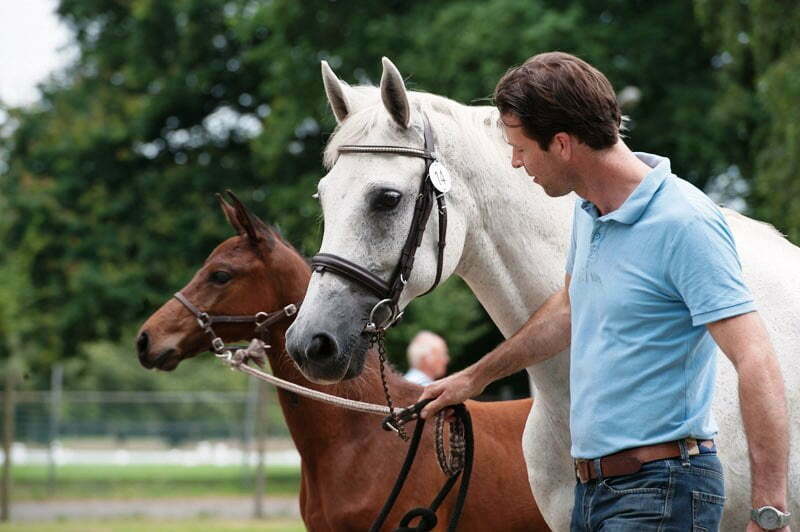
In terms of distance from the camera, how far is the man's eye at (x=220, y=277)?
567cm

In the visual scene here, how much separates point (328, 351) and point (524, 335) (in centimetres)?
60

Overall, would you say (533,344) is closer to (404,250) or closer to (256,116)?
(404,250)

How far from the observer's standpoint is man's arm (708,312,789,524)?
2.11 metres

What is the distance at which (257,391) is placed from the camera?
53.9 feet

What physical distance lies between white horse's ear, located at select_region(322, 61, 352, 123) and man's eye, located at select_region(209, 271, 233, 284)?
2489mm

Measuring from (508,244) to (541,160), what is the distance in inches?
32.6

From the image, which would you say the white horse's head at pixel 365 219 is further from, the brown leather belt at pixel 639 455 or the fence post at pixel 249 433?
the fence post at pixel 249 433

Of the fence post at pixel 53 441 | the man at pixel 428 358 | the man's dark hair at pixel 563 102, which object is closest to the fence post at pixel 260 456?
the fence post at pixel 53 441

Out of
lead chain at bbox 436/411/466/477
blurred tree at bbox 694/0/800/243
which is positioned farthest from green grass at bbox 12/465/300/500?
lead chain at bbox 436/411/466/477

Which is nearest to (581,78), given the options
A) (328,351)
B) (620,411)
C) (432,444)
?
(620,411)

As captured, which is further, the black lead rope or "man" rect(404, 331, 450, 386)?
"man" rect(404, 331, 450, 386)

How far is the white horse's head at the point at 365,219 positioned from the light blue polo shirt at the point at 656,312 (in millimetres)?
718

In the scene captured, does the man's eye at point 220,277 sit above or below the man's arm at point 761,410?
above

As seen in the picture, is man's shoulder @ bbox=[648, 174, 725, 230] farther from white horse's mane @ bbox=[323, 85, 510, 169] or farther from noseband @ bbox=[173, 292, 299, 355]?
noseband @ bbox=[173, 292, 299, 355]
